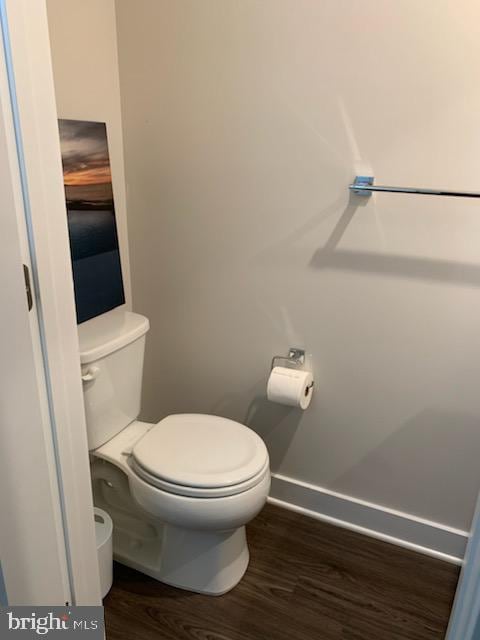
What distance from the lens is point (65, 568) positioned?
3.87 ft

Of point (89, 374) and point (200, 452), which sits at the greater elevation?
point (89, 374)

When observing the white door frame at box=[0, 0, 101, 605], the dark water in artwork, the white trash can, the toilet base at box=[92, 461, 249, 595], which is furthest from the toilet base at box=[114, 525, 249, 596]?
the dark water in artwork

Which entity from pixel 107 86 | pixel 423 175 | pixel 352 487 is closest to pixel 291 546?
pixel 352 487

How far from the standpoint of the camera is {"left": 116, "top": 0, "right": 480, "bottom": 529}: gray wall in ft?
5.12

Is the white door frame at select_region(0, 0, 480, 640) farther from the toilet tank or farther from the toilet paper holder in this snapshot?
the toilet paper holder

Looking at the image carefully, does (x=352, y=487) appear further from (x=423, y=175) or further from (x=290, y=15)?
(x=290, y=15)

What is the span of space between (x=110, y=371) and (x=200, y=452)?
15.1 inches

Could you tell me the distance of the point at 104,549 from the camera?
1.63 metres

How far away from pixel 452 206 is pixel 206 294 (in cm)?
92

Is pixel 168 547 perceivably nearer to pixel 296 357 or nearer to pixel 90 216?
pixel 296 357

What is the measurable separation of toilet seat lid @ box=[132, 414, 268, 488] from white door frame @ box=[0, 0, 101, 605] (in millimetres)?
372

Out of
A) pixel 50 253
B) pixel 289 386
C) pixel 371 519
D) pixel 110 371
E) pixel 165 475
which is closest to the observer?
pixel 50 253

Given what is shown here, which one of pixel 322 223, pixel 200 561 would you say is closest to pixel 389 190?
pixel 322 223

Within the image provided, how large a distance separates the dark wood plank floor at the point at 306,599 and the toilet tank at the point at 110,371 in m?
0.53
